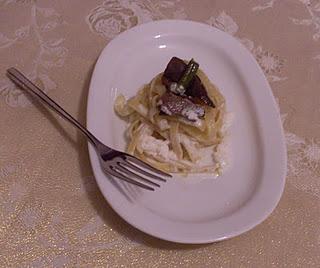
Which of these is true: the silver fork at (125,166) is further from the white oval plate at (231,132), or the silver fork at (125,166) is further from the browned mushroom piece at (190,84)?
the browned mushroom piece at (190,84)

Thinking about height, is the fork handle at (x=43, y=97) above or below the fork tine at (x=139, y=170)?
above

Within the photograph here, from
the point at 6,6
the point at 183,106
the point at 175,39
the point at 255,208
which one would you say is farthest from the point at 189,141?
the point at 6,6

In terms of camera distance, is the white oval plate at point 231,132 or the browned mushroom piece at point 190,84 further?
the browned mushroom piece at point 190,84

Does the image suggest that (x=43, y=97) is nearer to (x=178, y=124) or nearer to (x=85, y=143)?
(x=85, y=143)

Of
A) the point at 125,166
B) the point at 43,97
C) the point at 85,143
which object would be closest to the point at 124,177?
the point at 125,166

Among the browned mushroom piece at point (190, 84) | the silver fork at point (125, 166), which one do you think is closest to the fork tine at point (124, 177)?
the silver fork at point (125, 166)
